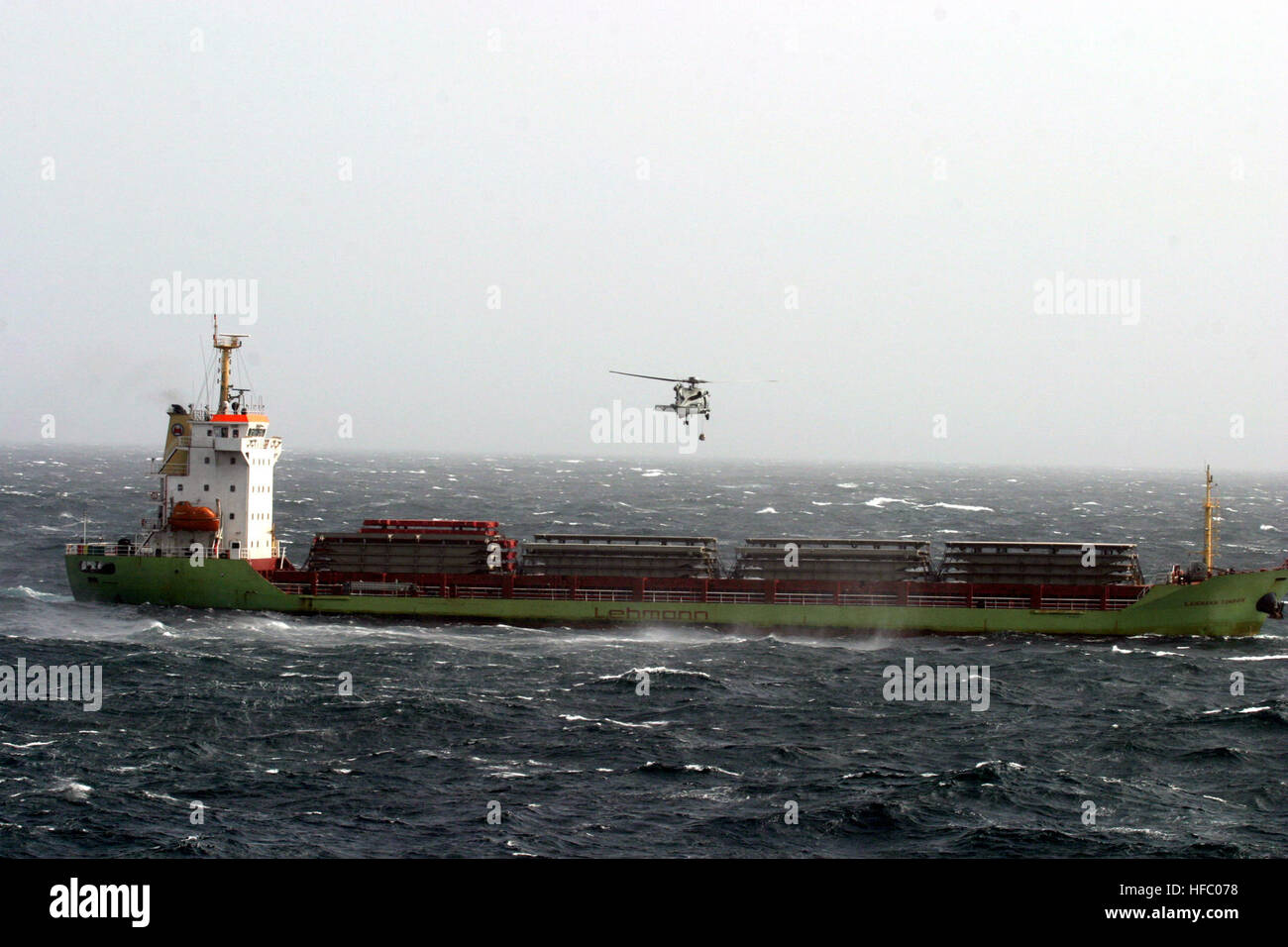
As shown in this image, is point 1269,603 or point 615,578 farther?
Result: point 615,578

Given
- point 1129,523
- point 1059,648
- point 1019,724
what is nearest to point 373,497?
point 1129,523

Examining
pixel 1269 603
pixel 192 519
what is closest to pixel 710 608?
pixel 192 519

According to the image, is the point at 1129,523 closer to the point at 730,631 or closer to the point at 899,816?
the point at 730,631

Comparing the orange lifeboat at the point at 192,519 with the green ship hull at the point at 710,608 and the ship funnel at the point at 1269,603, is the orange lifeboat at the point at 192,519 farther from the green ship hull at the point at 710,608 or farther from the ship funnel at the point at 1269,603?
the ship funnel at the point at 1269,603

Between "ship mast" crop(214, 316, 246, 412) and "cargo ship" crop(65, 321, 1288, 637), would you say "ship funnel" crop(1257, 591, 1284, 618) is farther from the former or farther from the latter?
"ship mast" crop(214, 316, 246, 412)

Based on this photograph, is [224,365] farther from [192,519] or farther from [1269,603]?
[1269,603]
